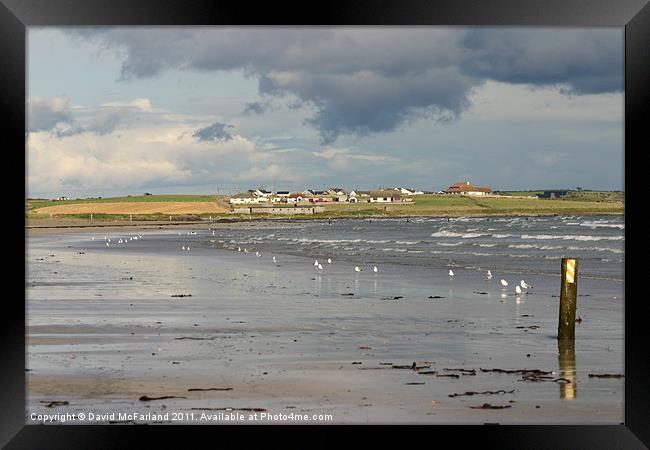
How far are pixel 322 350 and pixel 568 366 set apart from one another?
3.48 metres

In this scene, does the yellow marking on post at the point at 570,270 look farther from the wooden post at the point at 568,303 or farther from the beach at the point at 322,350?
the beach at the point at 322,350

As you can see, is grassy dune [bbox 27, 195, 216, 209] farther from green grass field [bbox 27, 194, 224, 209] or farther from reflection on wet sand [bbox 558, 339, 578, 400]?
reflection on wet sand [bbox 558, 339, 578, 400]

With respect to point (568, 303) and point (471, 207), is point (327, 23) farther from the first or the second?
point (471, 207)

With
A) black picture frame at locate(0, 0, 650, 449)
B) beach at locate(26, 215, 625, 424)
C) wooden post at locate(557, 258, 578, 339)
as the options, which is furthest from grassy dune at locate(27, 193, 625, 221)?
black picture frame at locate(0, 0, 650, 449)

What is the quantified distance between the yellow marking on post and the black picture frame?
717 cm

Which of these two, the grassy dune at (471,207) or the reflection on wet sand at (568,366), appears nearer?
the reflection on wet sand at (568,366)

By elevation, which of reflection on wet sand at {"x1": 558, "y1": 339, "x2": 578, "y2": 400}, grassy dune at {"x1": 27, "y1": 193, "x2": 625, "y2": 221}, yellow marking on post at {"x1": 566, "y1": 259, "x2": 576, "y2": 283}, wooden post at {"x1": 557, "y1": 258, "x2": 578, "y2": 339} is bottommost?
reflection on wet sand at {"x1": 558, "y1": 339, "x2": 578, "y2": 400}

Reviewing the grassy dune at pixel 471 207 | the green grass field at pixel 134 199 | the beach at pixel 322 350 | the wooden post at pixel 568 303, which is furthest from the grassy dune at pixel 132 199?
the wooden post at pixel 568 303

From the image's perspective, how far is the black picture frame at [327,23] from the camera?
7.59 meters

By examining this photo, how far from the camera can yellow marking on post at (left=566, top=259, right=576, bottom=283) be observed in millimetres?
15031

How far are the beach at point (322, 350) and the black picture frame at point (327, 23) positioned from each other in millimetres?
1552
